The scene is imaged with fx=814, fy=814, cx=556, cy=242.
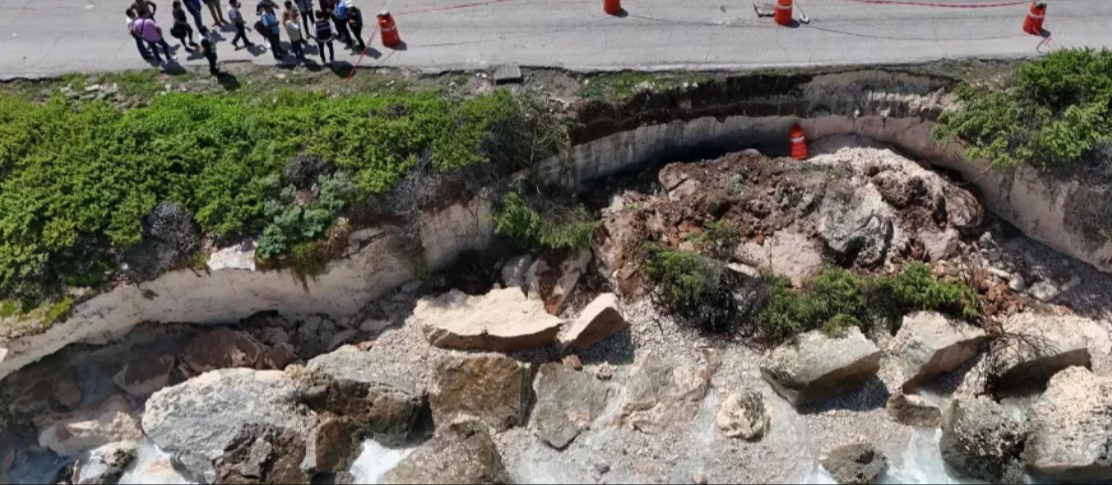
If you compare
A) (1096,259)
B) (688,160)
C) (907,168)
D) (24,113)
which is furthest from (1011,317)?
(24,113)

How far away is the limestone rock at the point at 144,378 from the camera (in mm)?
17609

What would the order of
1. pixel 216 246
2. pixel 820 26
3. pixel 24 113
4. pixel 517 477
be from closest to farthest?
pixel 517 477, pixel 216 246, pixel 24 113, pixel 820 26

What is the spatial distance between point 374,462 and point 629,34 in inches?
488

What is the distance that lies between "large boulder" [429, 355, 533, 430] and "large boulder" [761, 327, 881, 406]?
5299 mm

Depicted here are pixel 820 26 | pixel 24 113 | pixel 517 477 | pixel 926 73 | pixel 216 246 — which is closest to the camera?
pixel 517 477

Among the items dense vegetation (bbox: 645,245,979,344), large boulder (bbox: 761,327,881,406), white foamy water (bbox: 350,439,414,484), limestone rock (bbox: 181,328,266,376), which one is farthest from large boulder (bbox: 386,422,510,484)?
large boulder (bbox: 761,327,881,406)

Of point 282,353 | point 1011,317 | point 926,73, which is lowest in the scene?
point 1011,317

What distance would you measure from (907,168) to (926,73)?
2.39 meters

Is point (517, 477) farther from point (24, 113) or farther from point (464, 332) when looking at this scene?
point (24, 113)

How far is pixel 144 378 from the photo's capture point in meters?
17.6

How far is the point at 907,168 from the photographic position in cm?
1989

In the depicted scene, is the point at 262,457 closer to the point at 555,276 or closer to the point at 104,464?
the point at 104,464

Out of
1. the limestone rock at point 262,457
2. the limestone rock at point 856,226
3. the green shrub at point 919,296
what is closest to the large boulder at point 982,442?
the green shrub at point 919,296

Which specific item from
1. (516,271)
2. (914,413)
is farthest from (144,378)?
(914,413)
